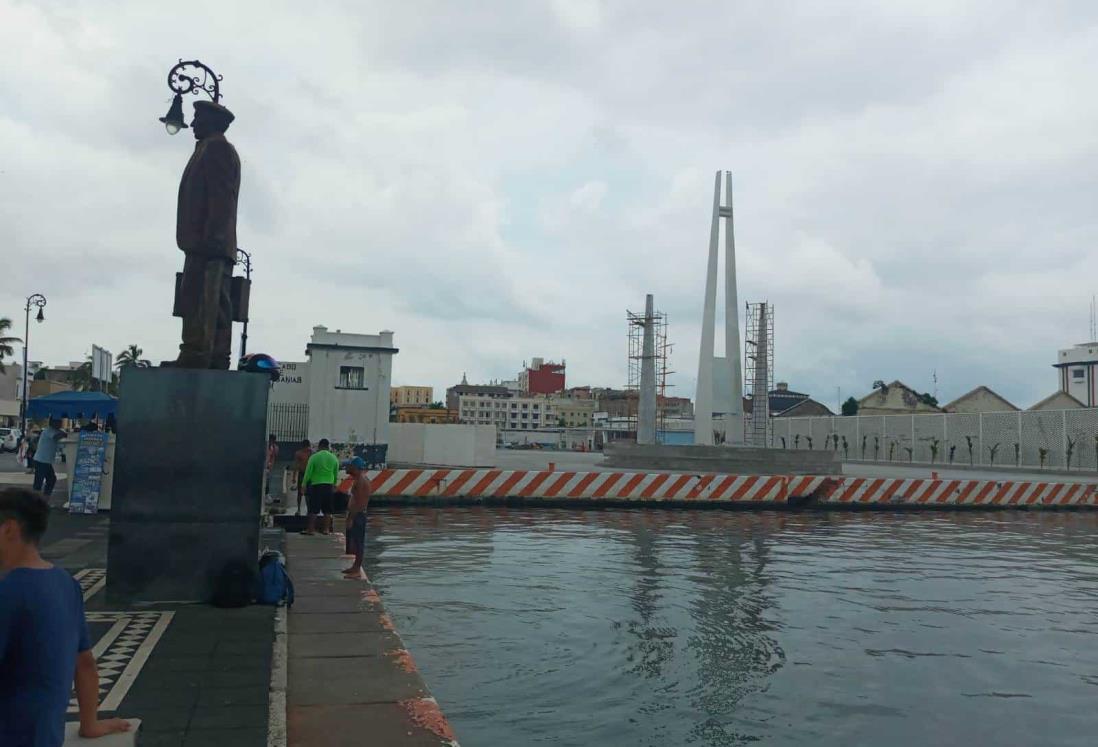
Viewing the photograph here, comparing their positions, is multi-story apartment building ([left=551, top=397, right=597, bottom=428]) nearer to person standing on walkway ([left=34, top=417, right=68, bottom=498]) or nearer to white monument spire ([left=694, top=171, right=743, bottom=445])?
white monument spire ([left=694, top=171, right=743, bottom=445])

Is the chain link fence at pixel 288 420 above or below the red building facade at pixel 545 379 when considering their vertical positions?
below

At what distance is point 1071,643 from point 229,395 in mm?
8735

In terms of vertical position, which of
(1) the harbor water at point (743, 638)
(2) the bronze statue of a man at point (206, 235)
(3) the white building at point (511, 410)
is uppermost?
(3) the white building at point (511, 410)

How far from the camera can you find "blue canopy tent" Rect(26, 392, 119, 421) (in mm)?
17672

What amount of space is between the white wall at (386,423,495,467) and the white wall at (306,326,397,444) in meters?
3.49

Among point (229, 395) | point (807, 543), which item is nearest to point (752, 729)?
point (229, 395)

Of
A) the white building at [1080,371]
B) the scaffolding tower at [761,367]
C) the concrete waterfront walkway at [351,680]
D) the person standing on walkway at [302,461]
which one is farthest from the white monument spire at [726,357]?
the white building at [1080,371]

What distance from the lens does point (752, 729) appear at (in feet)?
20.1

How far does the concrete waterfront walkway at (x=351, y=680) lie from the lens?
17.0 feet

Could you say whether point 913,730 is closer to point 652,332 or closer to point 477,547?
point 477,547

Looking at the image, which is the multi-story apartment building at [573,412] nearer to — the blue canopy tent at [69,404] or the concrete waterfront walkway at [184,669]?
the blue canopy tent at [69,404]

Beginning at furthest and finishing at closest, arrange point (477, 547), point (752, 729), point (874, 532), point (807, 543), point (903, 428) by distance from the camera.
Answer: point (903, 428) → point (874, 532) → point (807, 543) → point (477, 547) → point (752, 729)

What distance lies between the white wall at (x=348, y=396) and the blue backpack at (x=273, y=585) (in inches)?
1001

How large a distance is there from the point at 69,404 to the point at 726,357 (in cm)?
3488
